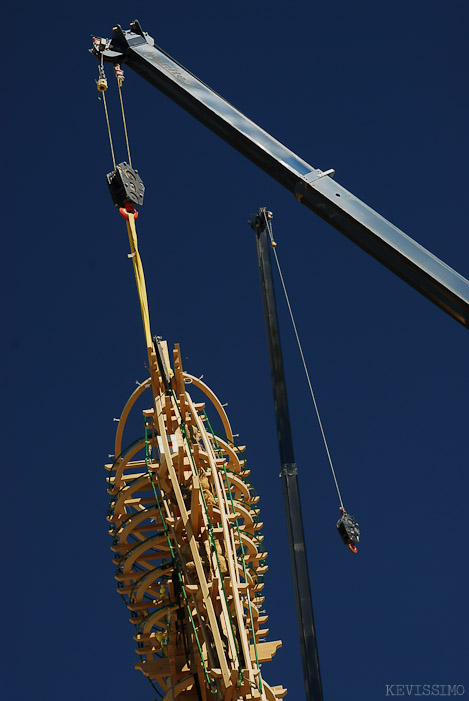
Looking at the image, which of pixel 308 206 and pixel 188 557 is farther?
pixel 188 557

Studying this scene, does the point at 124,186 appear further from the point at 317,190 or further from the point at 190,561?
the point at 190,561

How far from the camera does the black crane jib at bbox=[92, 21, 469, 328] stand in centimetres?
1347

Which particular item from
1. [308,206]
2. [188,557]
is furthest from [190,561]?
[308,206]

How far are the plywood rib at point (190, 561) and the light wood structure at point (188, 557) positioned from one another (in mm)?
20

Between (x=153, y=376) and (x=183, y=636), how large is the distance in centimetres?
528

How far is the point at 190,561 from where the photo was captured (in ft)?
70.5

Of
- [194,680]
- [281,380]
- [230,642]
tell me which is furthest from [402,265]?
[194,680]

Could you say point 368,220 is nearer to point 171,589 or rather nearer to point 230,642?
point 230,642

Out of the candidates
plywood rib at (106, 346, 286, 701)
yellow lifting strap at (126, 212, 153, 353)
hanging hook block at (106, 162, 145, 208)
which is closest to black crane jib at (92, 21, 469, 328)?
hanging hook block at (106, 162, 145, 208)

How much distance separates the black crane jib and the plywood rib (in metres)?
7.55

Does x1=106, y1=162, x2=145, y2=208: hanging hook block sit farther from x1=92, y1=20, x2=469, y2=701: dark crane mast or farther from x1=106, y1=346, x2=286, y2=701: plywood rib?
x1=106, y1=346, x2=286, y2=701: plywood rib

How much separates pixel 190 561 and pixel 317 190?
9450 millimetres

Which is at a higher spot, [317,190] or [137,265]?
[137,265]

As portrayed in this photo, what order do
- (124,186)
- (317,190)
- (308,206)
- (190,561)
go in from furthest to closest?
(190,561), (124,186), (308,206), (317,190)
